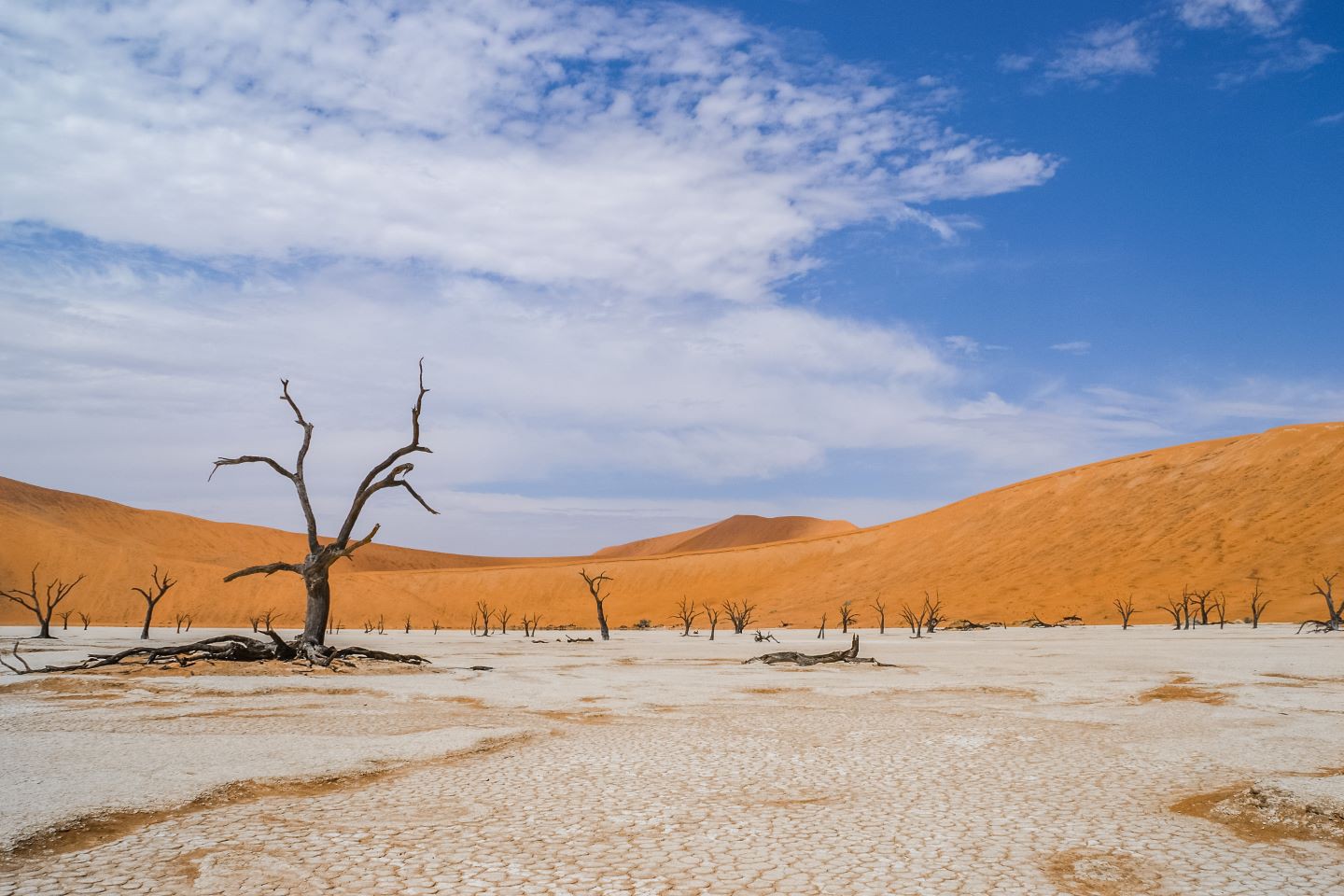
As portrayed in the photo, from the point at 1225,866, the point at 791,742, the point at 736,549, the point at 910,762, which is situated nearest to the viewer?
the point at 1225,866

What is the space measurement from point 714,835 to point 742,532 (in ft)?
485

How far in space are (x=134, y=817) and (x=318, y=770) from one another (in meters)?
1.69

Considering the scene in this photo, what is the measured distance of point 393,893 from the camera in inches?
168

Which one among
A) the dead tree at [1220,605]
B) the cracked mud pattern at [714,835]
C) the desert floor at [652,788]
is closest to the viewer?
the cracked mud pattern at [714,835]

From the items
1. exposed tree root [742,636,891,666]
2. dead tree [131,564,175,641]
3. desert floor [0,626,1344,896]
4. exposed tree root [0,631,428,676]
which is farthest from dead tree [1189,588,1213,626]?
dead tree [131,564,175,641]

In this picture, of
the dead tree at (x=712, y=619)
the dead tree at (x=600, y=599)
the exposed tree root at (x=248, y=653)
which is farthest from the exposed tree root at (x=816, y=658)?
the dead tree at (x=712, y=619)

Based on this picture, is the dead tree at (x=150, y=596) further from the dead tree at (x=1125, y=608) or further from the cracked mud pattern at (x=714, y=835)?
the dead tree at (x=1125, y=608)

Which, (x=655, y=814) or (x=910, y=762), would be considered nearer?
(x=655, y=814)

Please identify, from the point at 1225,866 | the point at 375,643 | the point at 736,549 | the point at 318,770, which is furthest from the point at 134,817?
the point at 736,549

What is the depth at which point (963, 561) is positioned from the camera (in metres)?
60.0

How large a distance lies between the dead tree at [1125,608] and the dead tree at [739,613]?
17505 mm

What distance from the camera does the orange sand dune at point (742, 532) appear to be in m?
147

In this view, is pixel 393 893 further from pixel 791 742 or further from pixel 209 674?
pixel 209 674

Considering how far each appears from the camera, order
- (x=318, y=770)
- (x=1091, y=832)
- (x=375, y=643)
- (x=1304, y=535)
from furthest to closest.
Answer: (x=1304, y=535)
(x=375, y=643)
(x=318, y=770)
(x=1091, y=832)
